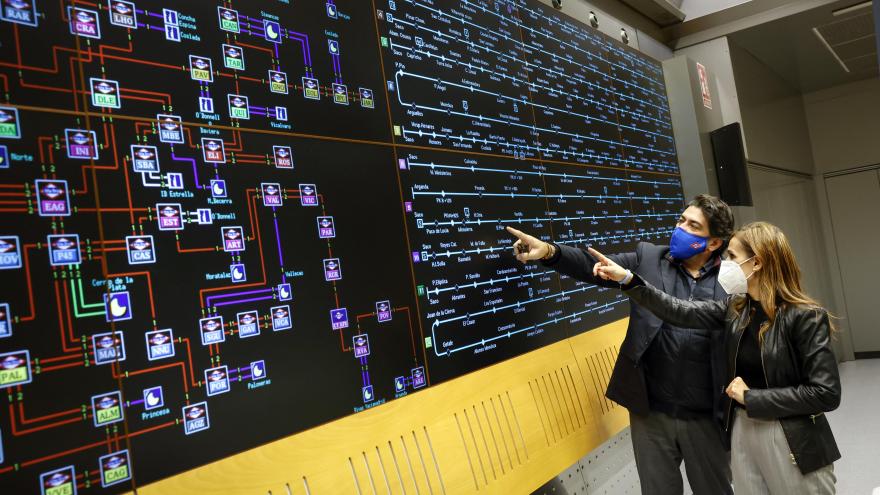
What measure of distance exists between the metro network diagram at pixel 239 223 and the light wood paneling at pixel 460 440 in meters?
0.06

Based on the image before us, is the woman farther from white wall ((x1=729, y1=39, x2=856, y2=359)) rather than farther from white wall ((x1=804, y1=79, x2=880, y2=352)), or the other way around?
white wall ((x1=804, y1=79, x2=880, y2=352))

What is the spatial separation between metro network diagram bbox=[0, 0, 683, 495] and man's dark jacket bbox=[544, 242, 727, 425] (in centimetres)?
28

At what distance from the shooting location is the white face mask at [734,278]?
243 cm

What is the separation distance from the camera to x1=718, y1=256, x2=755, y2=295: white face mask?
7.96ft

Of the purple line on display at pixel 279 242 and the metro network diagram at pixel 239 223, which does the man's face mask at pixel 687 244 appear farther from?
the purple line on display at pixel 279 242

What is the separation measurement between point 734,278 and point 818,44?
5729 mm

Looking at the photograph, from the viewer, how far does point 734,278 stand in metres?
2.43

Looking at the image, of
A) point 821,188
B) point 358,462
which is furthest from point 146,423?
point 821,188

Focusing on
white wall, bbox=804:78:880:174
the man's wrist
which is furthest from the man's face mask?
white wall, bbox=804:78:880:174

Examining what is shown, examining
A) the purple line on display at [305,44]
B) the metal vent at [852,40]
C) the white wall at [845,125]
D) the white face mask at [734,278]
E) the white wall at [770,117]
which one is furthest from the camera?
the white wall at [845,125]

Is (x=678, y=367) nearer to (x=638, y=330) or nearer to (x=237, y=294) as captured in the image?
(x=638, y=330)

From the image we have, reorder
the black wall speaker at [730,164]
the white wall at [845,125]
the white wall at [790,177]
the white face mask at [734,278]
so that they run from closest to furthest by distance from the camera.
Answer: the white face mask at [734,278] < the black wall speaker at [730,164] < the white wall at [790,177] < the white wall at [845,125]

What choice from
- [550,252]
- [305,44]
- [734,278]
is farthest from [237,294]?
[734,278]

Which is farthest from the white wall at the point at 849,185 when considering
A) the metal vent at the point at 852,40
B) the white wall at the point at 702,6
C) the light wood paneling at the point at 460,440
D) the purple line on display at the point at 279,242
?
the purple line on display at the point at 279,242
